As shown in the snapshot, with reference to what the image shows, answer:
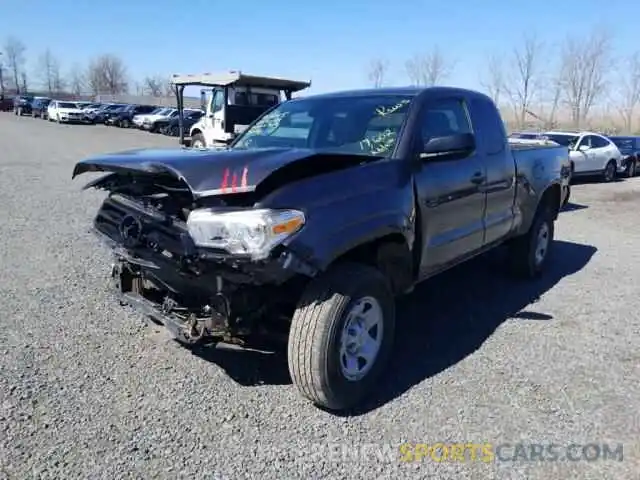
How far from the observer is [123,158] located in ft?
11.6

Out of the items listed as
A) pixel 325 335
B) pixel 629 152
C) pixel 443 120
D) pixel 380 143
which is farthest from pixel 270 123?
pixel 629 152

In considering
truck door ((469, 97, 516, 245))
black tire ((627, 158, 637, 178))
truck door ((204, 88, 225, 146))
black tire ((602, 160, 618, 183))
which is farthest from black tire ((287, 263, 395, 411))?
black tire ((627, 158, 637, 178))

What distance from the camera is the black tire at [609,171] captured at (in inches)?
711

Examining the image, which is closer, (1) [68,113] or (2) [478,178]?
(2) [478,178]

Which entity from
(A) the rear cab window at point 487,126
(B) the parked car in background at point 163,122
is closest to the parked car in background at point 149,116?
(B) the parked car in background at point 163,122

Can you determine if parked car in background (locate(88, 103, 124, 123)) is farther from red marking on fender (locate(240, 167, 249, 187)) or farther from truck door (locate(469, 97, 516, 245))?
red marking on fender (locate(240, 167, 249, 187))

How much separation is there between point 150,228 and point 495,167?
3119 millimetres

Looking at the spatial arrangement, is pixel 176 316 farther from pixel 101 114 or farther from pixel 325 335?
pixel 101 114

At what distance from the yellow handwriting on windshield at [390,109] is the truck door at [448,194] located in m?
0.16

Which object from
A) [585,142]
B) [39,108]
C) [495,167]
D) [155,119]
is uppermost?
[39,108]

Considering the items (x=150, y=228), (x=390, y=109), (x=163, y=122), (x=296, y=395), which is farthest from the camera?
(x=163, y=122)

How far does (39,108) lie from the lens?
5203 cm

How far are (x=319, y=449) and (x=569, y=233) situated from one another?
7.32 metres

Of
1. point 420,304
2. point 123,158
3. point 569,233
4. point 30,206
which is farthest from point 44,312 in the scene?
point 569,233
